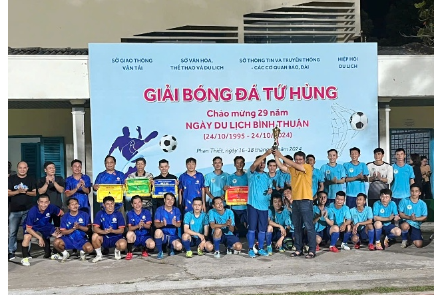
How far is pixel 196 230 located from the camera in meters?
11.8

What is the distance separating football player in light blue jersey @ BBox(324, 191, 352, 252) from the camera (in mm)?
12047

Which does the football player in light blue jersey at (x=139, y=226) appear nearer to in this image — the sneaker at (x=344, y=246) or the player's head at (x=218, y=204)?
the player's head at (x=218, y=204)

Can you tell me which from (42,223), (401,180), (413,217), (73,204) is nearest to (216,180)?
(73,204)

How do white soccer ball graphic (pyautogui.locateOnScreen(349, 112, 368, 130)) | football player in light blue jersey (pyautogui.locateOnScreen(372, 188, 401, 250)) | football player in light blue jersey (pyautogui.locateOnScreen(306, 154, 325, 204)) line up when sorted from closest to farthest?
football player in light blue jersey (pyautogui.locateOnScreen(372, 188, 401, 250))
football player in light blue jersey (pyautogui.locateOnScreen(306, 154, 325, 204))
white soccer ball graphic (pyautogui.locateOnScreen(349, 112, 368, 130))

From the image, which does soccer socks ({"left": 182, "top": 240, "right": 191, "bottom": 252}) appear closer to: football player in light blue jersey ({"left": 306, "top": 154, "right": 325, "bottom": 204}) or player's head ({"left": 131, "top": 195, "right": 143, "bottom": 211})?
player's head ({"left": 131, "top": 195, "right": 143, "bottom": 211})

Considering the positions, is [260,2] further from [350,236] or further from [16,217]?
[16,217]

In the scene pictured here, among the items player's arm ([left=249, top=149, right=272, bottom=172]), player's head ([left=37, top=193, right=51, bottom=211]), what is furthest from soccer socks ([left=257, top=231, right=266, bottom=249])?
player's head ([left=37, top=193, right=51, bottom=211])

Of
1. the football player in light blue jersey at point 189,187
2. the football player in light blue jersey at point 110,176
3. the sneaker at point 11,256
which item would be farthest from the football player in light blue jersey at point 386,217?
the sneaker at point 11,256

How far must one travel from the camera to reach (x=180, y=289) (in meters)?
9.16

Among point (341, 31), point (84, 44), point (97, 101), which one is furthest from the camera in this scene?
point (84, 44)

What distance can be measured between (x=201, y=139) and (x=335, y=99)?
2680 millimetres

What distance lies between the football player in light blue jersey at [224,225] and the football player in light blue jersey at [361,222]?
205 cm

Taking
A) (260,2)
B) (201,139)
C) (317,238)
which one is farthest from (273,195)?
(260,2)

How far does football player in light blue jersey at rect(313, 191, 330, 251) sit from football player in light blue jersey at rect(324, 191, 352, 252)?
92mm
